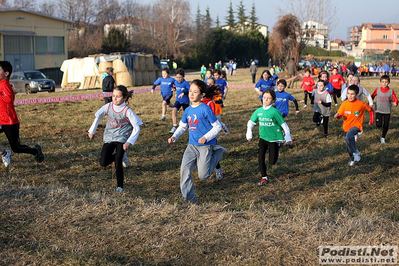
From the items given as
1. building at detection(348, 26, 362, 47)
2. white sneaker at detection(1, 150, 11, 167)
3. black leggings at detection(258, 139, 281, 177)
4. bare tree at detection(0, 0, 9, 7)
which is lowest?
white sneaker at detection(1, 150, 11, 167)

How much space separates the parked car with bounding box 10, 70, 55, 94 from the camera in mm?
28172

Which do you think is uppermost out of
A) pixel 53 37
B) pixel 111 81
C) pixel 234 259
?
pixel 53 37

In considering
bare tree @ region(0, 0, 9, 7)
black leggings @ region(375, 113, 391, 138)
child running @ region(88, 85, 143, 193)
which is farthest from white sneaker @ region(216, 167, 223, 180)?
bare tree @ region(0, 0, 9, 7)

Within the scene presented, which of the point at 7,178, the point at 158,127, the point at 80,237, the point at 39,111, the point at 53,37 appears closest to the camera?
the point at 80,237

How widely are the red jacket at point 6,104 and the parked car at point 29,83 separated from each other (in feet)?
69.7

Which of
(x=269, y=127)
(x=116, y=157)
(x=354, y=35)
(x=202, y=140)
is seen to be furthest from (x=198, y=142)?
(x=354, y=35)

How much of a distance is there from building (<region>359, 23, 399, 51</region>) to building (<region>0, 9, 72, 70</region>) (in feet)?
293

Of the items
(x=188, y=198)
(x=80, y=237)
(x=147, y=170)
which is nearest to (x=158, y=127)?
(x=147, y=170)

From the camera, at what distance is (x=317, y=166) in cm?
923

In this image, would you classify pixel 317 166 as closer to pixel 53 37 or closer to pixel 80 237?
pixel 80 237

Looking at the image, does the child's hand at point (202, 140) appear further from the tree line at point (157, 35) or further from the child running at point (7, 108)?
the tree line at point (157, 35)

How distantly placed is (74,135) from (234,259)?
8.91m

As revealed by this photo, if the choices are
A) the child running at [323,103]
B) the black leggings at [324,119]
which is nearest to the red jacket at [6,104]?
the child running at [323,103]

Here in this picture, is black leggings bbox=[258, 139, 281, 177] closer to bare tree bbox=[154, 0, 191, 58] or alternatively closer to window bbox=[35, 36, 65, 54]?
window bbox=[35, 36, 65, 54]
